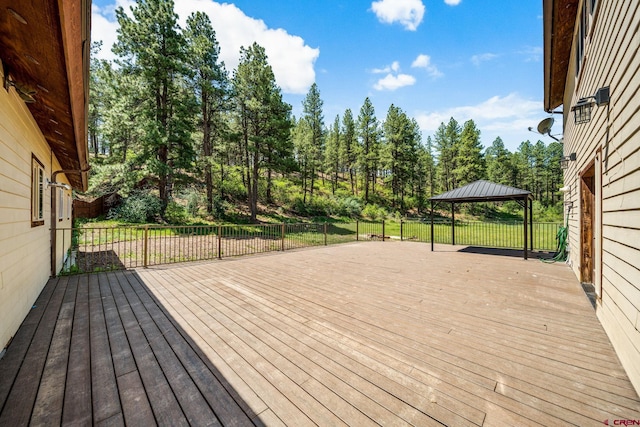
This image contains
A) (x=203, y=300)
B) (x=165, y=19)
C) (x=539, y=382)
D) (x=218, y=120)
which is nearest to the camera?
(x=539, y=382)

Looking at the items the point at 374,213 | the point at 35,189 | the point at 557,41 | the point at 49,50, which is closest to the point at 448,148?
the point at 374,213

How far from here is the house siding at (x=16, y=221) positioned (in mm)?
2576

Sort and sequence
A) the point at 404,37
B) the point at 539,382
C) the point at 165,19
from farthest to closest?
the point at 165,19 < the point at 404,37 < the point at 539,382

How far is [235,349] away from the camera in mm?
2436

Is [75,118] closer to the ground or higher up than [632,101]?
higher up

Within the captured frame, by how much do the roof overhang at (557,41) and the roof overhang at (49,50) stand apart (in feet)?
21.4

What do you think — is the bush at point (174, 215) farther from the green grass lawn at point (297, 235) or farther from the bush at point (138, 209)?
the green grass lawn at point (297, 235)

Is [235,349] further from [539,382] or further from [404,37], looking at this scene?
[404,37]

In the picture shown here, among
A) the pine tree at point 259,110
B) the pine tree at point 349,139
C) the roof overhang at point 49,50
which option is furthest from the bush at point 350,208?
the roof overhang at point 49,50

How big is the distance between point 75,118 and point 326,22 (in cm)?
940

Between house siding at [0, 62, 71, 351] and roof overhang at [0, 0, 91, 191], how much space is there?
301 millimetres

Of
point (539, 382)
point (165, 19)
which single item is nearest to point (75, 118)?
point (539, 382)

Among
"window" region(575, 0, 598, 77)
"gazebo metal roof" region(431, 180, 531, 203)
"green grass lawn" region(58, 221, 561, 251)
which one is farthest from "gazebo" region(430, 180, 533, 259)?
"window" region(575, 0, 598, 77)

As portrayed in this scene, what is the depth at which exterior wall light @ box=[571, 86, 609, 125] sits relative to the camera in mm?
2543
